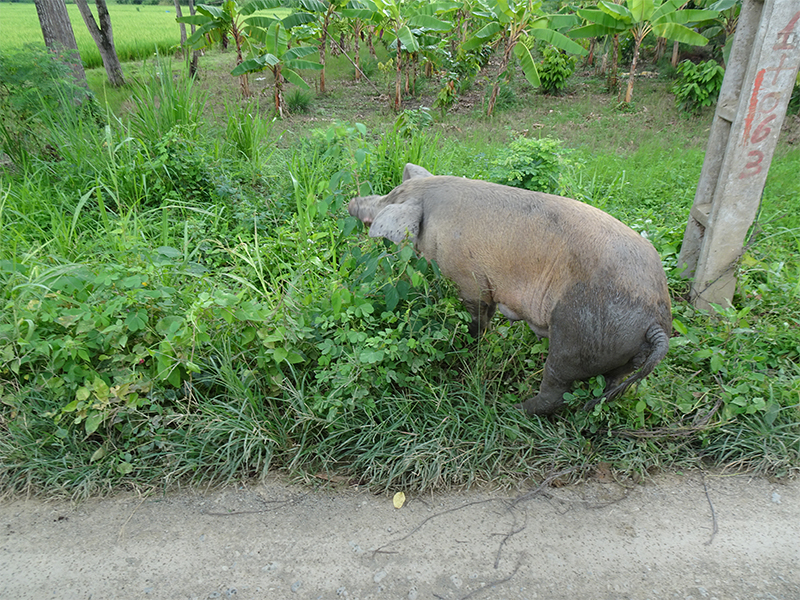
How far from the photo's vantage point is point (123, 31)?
14.1m

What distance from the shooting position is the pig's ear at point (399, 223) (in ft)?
10.7

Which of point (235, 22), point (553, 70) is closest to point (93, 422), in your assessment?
point (235, 22)

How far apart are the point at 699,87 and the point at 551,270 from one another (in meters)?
7.62

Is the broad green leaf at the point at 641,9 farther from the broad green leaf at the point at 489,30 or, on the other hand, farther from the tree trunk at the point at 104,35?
the tree trunk at the point at 104,35

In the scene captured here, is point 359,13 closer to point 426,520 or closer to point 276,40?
point 276,40

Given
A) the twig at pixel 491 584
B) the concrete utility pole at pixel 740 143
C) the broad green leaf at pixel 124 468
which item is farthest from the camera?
the concrete utility pole at pixel 740 143

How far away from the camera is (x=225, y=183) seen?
189 inches

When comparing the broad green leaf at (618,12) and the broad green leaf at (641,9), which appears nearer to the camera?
the broad green leaf at (641,9)

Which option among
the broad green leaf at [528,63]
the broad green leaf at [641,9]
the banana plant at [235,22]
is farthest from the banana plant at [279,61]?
the broad green leaf at [641,9]

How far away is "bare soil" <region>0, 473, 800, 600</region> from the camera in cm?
244

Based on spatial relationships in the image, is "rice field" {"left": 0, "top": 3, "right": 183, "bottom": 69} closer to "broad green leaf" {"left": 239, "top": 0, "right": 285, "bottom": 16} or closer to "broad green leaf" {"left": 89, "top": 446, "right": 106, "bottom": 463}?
"broad green leaf" {"left": 239, "top": 0, "right": 285, "bottom": 16}

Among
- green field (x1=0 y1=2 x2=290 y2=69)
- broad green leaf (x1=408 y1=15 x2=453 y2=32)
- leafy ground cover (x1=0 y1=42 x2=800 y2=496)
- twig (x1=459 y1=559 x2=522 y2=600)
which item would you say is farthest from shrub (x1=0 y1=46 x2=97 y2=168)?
broad green leaf (x1=408 y1=15 x2=453 y2=32)

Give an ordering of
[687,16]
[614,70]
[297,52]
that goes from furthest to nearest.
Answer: [614,70] < [297,52] < [687,16]

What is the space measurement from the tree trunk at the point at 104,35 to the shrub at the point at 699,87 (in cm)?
927
